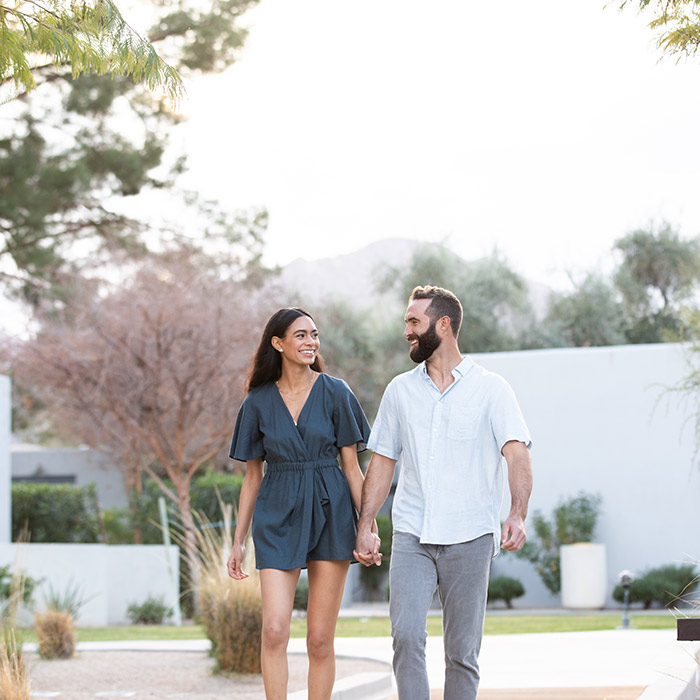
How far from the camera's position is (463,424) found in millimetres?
4926

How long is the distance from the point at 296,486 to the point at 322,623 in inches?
24.1

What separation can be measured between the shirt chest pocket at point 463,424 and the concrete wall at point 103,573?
1204 cm

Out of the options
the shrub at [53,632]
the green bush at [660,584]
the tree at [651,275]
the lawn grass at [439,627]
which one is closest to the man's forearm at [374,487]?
the shrub at [53,632]

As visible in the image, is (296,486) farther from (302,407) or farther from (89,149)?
(89,149)

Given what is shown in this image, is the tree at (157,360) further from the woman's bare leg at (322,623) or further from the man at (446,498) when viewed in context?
the man at (446,498)

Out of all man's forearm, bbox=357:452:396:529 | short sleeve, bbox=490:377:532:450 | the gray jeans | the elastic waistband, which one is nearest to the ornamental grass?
the elastic waistband

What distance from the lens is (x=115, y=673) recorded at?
30.5 feet

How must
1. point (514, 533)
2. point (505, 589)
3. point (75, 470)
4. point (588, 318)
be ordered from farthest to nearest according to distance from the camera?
point (75, 470) → point (588, 318) → point (505, 589) → point (514, 533)

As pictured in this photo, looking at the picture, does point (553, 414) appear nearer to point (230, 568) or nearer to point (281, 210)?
point (281, 210)

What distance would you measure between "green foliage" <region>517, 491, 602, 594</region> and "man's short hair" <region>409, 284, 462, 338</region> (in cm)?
1467

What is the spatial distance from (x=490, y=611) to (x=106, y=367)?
7.33 m

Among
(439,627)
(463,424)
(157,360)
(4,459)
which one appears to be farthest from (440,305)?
(4,459)

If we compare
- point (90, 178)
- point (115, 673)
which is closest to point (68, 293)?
point (90, 178)

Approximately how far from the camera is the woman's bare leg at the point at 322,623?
5195 mm
